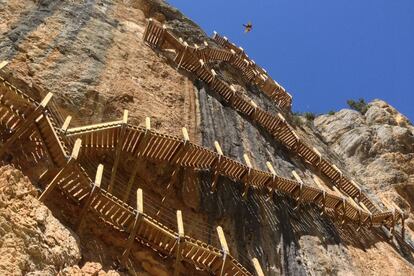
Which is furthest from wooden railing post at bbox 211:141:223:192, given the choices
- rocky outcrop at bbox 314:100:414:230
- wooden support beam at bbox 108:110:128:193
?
rocky outcrop at bbox 314:100:414:230

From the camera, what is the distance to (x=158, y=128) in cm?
1552

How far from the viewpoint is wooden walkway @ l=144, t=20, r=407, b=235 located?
18.7 meters

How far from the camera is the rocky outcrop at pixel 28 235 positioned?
26.2ft

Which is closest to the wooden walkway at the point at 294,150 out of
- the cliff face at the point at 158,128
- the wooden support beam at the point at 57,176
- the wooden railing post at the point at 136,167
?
the cliff face at the point at 158,128

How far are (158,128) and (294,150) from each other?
8508 millimetres

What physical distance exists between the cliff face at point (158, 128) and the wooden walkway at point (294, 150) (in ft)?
1.59

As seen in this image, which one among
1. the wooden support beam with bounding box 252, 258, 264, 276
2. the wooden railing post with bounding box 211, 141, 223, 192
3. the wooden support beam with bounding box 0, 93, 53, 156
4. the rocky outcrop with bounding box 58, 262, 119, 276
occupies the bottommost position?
the rocky outcrop with bounding box 58, 262, 119, 276

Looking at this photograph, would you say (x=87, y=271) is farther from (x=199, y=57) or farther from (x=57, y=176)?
(x=199, y=57)

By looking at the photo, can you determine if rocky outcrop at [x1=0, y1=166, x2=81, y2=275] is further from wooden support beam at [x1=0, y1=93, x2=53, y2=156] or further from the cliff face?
wooden support beam at [x1=0, y1=93, x2=53, y2=156]

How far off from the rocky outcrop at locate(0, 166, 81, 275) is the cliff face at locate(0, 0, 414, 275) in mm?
48

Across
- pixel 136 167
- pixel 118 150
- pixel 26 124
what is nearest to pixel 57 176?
pixel 26 124

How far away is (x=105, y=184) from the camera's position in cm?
1206

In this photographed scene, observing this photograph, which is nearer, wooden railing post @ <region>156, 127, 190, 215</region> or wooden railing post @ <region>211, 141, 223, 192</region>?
wooden railing post @ <region>156, 127, 190, 215</region>

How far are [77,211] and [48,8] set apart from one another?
9.74m
